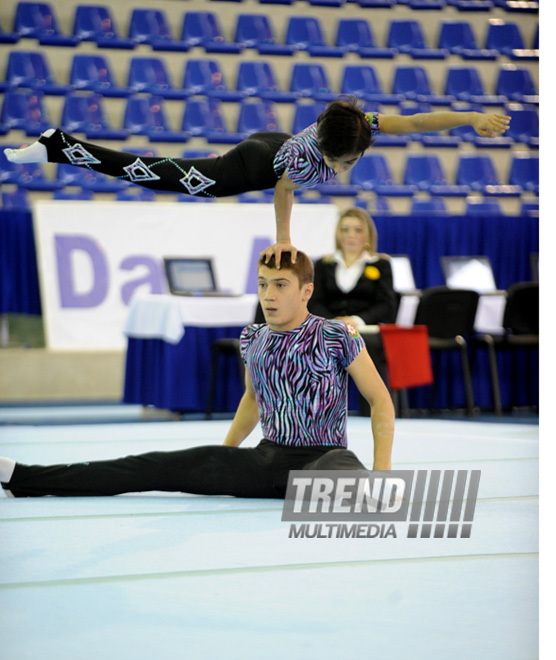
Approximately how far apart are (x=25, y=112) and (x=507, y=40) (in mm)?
5679

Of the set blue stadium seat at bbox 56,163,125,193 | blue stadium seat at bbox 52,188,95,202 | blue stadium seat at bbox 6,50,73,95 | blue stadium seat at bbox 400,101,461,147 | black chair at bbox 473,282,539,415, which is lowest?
black chair at bbox 473,282,539,415

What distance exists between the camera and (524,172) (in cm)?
1031

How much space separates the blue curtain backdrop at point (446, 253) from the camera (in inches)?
298

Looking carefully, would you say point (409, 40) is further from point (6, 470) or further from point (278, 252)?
point (6, 470)

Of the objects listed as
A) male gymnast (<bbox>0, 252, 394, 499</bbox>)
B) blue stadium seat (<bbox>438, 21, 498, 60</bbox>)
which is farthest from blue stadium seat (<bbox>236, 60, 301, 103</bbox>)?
male gymnast (<bbox>0, 252, 394, 499</bbox>)

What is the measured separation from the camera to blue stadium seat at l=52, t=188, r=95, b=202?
852cm

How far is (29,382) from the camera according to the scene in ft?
25.9

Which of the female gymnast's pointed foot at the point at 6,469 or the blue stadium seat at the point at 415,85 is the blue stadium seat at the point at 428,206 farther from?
the female gymnast's pointed foot at the point at 6,469

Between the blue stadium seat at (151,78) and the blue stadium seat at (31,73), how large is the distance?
2.27 ft

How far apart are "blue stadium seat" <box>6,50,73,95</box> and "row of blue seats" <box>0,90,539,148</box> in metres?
0.10

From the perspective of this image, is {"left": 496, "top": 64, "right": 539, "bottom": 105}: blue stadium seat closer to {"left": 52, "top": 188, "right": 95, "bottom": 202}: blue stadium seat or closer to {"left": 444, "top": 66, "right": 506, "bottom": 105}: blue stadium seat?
{"left": 444, "top": 66, "right": 506, "bottom": 105}: blue stadium seat

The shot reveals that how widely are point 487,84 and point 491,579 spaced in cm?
960

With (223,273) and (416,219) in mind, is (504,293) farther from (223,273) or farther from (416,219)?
(223,273)
